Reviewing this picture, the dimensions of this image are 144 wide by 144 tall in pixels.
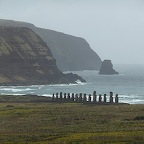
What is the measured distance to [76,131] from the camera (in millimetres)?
47719

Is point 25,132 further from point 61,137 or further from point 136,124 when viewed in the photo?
point 136,124

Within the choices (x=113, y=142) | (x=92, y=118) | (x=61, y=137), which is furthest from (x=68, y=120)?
(x=113, y=142)

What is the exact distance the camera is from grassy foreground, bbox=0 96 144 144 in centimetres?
4297

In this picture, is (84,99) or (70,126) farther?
(84,99)

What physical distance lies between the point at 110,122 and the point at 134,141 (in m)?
12.6

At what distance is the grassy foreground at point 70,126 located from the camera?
42969 millimetres

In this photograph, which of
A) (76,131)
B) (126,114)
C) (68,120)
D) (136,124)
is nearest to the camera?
(76,131)

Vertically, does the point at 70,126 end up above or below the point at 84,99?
above

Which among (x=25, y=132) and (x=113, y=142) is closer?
(x=113, y=142)

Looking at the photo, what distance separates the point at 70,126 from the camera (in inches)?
2029

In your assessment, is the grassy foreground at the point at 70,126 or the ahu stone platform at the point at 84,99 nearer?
the grassy foreground at the point at 70,126

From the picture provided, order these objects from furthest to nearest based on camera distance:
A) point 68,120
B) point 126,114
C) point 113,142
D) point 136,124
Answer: point 126,114
point 68,120
point 136,124
point 113,142

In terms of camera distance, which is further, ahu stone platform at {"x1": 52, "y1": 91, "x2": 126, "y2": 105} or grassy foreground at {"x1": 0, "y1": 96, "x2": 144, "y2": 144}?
ahu stone platform at {"x1": 52, "y1": 91, "x2": 126, "y2": 105}

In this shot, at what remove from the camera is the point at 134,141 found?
1636 inches
